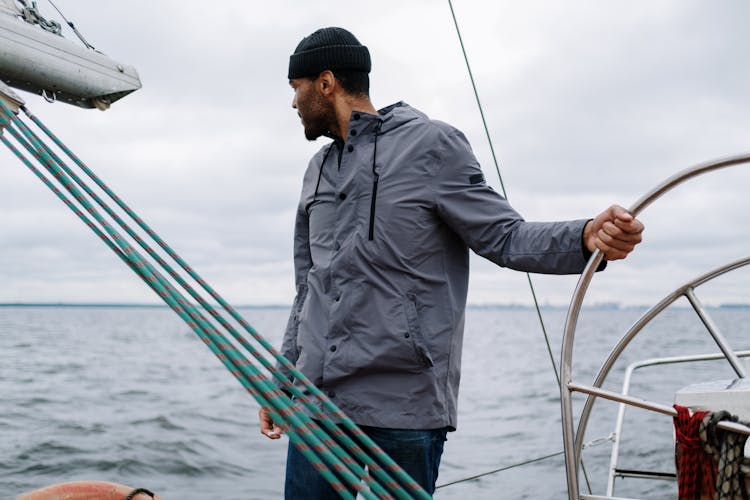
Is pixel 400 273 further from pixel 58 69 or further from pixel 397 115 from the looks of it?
pixel 58 69

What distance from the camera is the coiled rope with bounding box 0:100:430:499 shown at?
1444 millimetres

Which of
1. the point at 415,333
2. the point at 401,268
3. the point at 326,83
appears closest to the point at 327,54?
the point at 326,83

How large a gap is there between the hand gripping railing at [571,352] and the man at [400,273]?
12 cm

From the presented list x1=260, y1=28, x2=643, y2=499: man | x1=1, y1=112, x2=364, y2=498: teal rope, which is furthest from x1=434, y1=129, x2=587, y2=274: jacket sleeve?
x1=1, y1=112, x2=364, y2=498: teal rope

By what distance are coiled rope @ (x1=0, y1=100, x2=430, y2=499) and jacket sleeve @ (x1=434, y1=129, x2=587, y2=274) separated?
1.62 ft

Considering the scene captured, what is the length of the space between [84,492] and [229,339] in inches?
41.4

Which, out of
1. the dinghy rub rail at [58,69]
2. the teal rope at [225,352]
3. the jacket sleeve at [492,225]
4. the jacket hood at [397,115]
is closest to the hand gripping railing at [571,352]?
the jacket sleeve at [492,225]

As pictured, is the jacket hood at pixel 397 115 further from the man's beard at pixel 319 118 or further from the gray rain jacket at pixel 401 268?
the man's beard at pixel 319 118

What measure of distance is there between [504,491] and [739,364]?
4.78 metres

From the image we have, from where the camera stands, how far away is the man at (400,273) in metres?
1.79

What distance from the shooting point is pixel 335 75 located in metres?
2.01

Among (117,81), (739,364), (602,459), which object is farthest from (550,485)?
(117,81)

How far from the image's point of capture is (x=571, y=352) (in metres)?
1.62

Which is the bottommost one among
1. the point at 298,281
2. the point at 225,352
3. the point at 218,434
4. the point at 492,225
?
the point at 218,434
